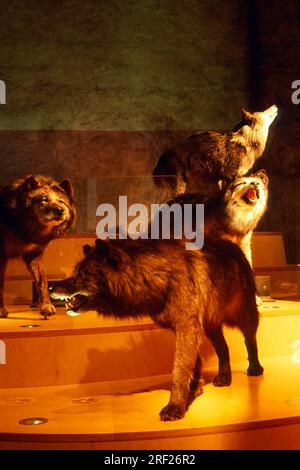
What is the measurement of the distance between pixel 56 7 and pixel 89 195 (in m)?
3.22

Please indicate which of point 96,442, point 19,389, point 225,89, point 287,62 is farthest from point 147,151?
point 96,442

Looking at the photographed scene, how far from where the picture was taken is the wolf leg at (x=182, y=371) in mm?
2488

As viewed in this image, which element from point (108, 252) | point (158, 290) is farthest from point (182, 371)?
point (108, 252)

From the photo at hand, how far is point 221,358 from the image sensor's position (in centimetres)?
314

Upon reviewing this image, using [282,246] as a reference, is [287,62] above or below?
above

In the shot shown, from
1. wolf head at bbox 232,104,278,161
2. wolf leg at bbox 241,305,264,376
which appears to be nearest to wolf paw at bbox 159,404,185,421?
wolf leg at bbox 241,305,264,376

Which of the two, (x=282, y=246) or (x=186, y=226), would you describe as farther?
(x=282, y=246)

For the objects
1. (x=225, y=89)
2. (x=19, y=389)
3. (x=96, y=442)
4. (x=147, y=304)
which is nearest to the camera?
(x=96, y=442)

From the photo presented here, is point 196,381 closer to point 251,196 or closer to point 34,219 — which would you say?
point 251,196

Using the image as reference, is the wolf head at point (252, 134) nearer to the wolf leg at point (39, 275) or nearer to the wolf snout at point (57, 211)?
the wolf snout at point (57, 211)

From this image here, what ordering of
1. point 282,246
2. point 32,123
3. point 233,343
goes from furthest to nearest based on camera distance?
point 32,123 → point 282,246 → point 233,343

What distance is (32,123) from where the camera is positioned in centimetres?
636

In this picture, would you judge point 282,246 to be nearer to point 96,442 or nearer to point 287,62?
point 287,62
